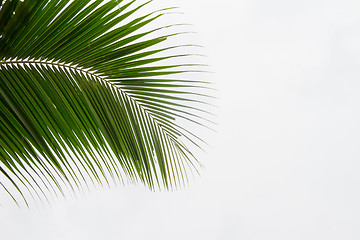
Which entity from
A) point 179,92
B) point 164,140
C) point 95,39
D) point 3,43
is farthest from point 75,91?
point 164,140

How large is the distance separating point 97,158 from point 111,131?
10 cm

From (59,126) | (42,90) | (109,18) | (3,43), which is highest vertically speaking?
(109,18)

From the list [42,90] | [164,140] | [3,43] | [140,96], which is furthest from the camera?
[164,140]

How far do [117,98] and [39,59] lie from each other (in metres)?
0.31

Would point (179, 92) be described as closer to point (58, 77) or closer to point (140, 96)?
point (140, 96)

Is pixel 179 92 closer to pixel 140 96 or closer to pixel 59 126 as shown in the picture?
pixel 140 96

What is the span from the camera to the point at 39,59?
4.19 ft

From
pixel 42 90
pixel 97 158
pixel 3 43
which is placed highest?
pixel 3 43

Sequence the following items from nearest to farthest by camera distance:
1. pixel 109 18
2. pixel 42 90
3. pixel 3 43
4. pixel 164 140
Answer: pixel 3 43
pixel 42 90
pixel 109 18
pixel 164 140

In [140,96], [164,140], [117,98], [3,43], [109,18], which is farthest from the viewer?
[164,140]

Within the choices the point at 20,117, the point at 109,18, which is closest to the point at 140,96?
the point at 109,18

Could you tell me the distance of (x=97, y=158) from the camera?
4.49ft

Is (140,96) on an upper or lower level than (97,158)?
upper

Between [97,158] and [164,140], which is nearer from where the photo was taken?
[97,158]
